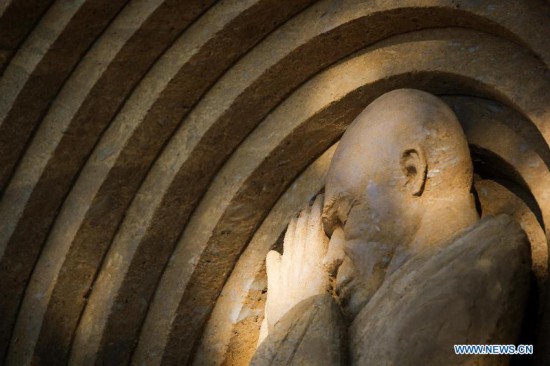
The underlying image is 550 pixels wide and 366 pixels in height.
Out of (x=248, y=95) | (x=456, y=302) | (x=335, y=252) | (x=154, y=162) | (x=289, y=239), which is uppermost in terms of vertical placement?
(x=248, y=95)

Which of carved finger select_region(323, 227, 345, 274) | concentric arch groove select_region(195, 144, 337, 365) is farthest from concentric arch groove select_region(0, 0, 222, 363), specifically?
carved finger select_region(323, 227, 345, 274)

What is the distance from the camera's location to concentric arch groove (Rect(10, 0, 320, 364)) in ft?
15.3

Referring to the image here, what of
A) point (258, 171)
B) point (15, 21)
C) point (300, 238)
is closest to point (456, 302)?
point (300, 238)

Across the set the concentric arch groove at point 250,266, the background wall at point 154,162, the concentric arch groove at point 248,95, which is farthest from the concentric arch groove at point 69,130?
the concentric arch groove at point 250,266

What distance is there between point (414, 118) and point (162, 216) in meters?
1.41

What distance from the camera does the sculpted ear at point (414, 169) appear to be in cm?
382

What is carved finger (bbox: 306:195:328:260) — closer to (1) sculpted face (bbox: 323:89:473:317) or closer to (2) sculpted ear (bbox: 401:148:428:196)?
(1) sculpted face (bbox: 323:89:473:317)

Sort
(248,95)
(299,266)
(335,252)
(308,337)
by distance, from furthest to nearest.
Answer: (248,95)
(299,266)
(335,252)
(308,337)

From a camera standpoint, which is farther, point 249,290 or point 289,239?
point 249,290

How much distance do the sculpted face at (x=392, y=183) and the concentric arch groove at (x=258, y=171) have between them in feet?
0.99

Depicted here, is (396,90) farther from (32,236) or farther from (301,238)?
(32,236)

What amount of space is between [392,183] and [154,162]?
1388 millimetres

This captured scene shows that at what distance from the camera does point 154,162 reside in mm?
4801

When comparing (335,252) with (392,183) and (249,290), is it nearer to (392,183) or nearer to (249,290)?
(392,183)
